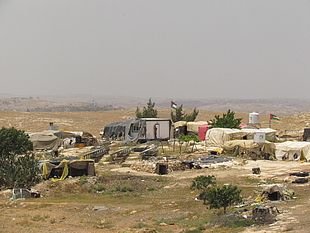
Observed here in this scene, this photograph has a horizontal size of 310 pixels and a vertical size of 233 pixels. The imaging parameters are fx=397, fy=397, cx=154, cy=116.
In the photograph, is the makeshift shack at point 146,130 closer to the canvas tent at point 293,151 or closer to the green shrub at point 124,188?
the canvas tent at point 293,151

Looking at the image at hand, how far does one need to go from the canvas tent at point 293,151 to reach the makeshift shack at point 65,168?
37.4 feet

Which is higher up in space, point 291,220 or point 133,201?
point 291,220

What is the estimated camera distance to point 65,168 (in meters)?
18.1

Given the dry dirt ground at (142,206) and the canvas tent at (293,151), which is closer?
the dry dirt ground at (142,206)

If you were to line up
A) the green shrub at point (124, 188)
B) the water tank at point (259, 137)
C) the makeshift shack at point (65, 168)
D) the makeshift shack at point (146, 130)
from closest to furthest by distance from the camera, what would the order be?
the green shrub at point (124, 188), the makeshift shack at point (65, 168), the water tank at point (259, 137), the makeshift shack at point (146, 130)

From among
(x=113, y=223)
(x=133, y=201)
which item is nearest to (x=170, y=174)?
(x=133, y=201)

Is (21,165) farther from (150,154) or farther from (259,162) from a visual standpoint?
(259,162)

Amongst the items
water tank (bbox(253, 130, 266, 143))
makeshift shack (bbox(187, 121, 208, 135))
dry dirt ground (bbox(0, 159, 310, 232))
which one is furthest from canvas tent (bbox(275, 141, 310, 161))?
makeshift shack (bbox(187, 121, 208, 135))

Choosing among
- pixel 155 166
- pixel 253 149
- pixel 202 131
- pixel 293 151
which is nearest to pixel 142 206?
pixel 155 166

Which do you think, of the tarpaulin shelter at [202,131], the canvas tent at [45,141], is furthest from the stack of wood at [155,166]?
the tarpaulin shelter at [202,131]

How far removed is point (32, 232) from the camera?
390 inches

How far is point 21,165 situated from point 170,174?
273 inches

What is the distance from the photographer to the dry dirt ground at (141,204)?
10125mm

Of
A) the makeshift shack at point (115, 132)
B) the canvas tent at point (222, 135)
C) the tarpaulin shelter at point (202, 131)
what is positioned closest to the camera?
the canvas tent at point (222, 135)
